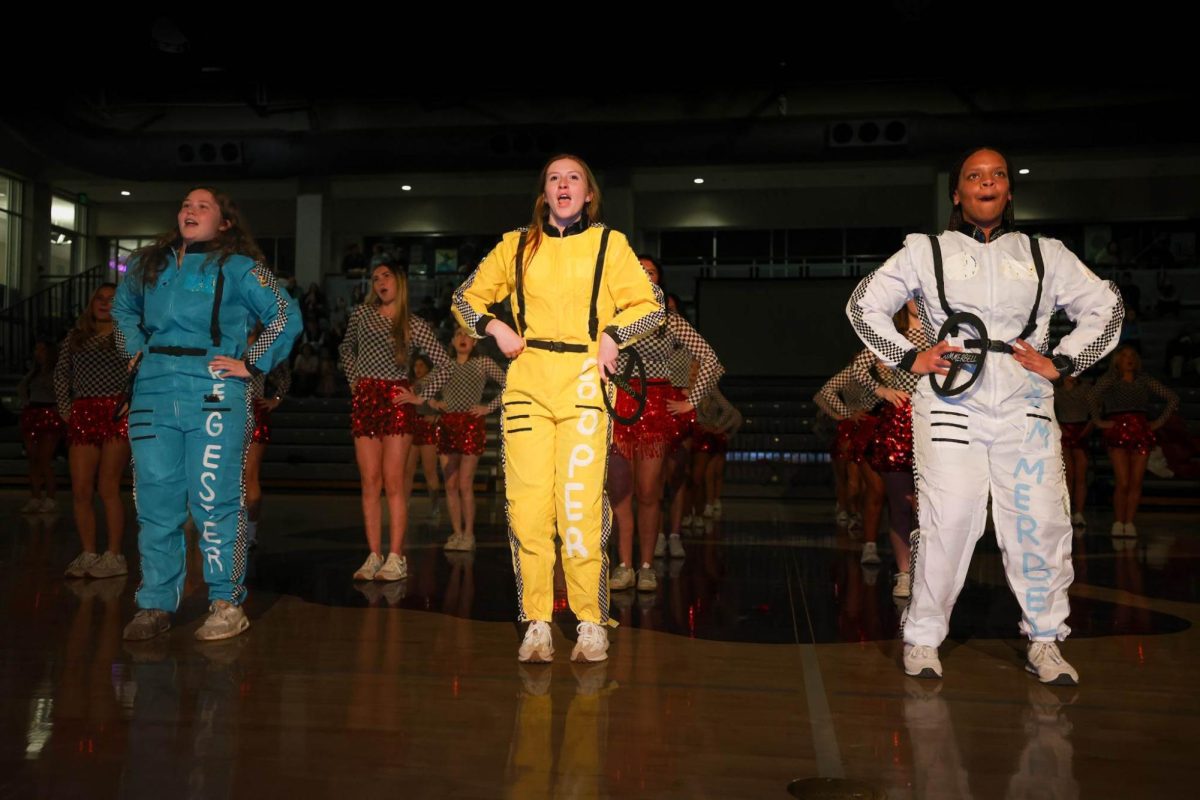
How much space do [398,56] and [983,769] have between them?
1666 centimetres

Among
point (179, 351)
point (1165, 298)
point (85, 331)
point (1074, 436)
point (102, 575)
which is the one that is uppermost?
point (1165, 298)

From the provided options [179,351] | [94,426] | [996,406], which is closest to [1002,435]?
[996,406]

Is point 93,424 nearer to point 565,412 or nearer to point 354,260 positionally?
point 565,412

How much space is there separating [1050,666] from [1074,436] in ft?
22.2

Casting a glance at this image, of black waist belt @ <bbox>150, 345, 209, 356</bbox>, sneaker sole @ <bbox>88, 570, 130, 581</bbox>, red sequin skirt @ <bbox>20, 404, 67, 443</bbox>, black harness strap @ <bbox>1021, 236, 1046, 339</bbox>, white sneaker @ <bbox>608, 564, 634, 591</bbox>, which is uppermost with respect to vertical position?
black harness strap @ <bbox>1021, 236, 1046, 339</bbox>

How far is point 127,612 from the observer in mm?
4762

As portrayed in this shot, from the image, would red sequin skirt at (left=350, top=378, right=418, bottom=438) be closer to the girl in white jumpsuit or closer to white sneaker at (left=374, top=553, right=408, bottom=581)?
white sneaker at (left=374, top=553, right=408, bottom=581)

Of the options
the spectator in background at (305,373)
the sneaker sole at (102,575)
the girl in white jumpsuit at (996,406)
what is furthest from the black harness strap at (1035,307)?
the spectator in background at (305,373)

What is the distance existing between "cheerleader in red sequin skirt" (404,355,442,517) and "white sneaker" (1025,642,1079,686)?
11.5 ft

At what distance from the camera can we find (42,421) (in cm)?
920

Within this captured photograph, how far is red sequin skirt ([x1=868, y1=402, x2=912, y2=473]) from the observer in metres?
5.33

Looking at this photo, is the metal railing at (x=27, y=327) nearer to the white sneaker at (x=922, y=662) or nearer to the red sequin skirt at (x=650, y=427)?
the red sequin skirt at (x=650, y=427)

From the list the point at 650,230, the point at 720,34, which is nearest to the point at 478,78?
the point at 720,34

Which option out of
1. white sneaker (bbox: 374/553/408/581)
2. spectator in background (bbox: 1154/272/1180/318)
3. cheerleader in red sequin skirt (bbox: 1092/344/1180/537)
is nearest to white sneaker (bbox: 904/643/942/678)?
white sneaker (bbox: 374/553/408/581)
